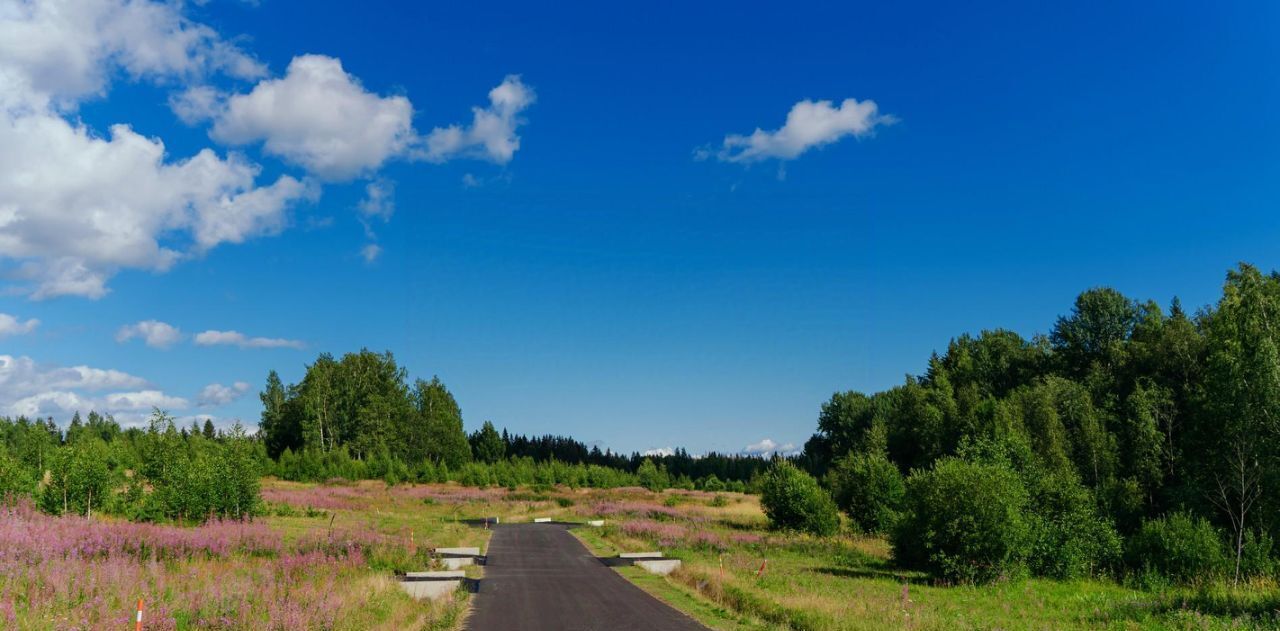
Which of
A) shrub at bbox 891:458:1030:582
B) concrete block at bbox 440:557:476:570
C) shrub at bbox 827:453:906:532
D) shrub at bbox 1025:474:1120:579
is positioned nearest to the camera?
concrete block at bbox 440:557:476:570

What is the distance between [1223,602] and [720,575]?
15.2m

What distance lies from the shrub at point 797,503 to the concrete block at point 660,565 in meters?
21.2

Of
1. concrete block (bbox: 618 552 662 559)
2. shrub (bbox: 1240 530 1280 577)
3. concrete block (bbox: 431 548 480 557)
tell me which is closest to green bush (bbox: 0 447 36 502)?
concrete block (bbox: 431 548 480 557)

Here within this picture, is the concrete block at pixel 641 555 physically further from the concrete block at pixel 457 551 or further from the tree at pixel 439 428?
the tree at pixel 439 428

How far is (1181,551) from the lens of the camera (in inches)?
1266

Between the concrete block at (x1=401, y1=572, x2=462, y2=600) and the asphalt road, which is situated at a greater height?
the concrete block at (x1=401, y1=572, x2=462, y2=600)

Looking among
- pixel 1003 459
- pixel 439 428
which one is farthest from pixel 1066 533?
pixel 439 428

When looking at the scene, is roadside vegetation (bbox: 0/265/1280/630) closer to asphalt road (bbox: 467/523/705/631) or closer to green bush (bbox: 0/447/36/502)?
green bush (bbox: 0/447/36/502)

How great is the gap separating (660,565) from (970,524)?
12776mm

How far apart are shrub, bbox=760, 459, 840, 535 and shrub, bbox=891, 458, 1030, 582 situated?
16167mm

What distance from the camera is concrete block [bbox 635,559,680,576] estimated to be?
28.7 meters

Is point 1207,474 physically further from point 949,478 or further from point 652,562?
point 652,562

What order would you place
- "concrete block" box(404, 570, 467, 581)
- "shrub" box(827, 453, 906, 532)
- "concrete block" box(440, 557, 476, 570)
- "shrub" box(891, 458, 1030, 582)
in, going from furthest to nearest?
"shrub" box(827, 453, 906, 532), "shrub" box(891, 458, 1030, 582), "concrete block" box(440, 557, 476, 570), "concrete block" box(404, 570, 467, 581)

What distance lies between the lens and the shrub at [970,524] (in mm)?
29422
